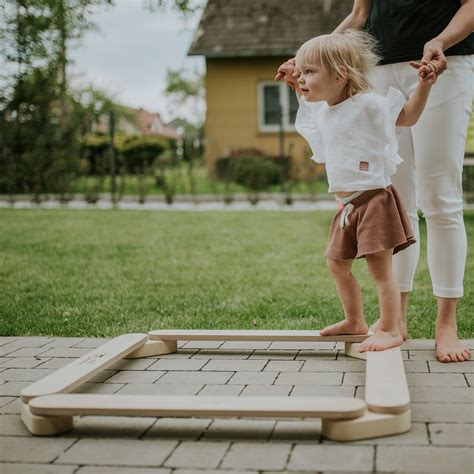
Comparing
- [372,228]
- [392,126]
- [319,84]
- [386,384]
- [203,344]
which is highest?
[319,84]

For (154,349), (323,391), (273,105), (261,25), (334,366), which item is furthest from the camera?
(273,105)

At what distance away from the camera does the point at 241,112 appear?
19047mm

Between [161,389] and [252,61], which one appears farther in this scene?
[252,61]

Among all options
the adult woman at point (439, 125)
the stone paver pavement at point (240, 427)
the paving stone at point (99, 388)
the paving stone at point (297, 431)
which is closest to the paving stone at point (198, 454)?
the stone paver pavement at point (240, 427)

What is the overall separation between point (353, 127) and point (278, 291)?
2.13 m

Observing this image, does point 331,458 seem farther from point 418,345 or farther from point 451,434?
point 418,345

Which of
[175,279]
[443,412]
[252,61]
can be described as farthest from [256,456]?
[252,61]

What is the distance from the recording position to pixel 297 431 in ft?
7.29

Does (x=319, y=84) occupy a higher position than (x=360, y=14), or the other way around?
(x=360, y=14)

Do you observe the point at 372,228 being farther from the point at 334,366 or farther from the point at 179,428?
the point at 179,428

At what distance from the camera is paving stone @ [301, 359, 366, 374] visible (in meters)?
2.92

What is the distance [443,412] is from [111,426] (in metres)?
1.04

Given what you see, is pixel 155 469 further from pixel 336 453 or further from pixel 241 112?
pixel 241 112

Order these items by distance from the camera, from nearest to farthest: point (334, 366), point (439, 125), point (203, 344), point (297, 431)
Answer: point (297, 431)
point (334, 366)
point (439, 125)
point (203, 344)
